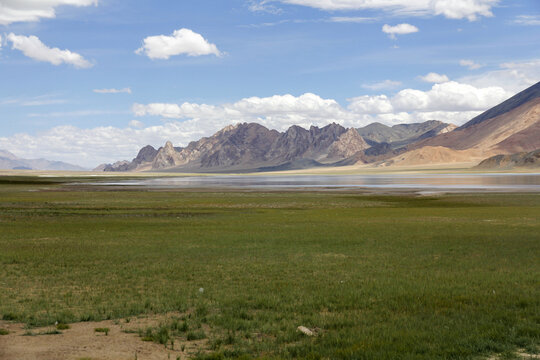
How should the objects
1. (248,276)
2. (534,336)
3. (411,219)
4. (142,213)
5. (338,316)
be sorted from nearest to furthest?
(534,336), (338,316), (248,276), (411,219), (142,213)

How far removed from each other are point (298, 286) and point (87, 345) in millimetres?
9011

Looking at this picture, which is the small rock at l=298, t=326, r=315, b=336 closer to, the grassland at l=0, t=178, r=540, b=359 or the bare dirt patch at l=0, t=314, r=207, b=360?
the grassland at l=0, t=178, r=540, b=359

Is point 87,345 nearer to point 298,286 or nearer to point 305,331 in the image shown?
point 305,331

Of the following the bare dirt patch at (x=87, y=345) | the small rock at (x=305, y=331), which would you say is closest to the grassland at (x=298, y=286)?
the small rock at (x=305, y=331)

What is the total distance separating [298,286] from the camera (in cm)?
1920

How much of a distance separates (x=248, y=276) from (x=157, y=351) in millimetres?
9473

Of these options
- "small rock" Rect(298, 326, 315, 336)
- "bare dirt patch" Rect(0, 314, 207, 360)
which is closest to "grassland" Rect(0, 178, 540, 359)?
"small rock" Rect(298, 326, 315, 336)

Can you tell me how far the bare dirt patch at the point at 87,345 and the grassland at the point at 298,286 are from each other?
2.01 ft

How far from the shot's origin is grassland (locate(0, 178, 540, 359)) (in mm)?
12633

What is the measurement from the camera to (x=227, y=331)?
13.7m

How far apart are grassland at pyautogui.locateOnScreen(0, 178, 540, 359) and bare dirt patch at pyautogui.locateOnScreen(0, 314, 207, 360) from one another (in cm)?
61

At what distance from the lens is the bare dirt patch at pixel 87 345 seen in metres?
11.4

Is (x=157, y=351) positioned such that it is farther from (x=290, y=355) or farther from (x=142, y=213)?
(x=142, y=213)

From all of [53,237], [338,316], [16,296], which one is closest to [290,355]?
[338,316]
